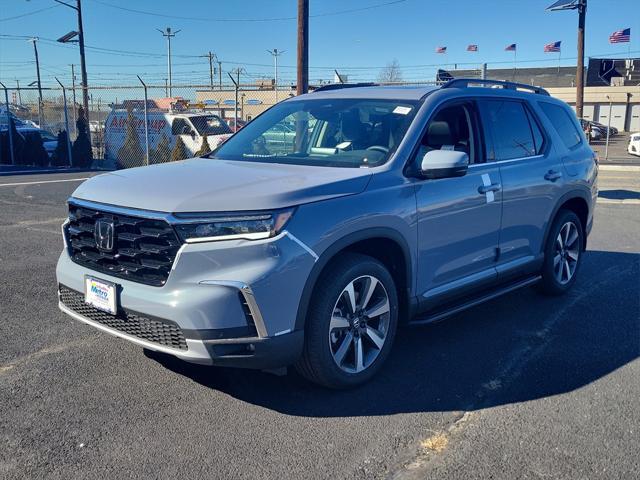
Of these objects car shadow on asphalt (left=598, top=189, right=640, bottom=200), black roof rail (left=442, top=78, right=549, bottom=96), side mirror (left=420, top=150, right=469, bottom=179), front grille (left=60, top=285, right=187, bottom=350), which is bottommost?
car shadow on asphalt (left=598, top=189, right=640, bottom=200)

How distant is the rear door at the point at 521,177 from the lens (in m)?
5.17

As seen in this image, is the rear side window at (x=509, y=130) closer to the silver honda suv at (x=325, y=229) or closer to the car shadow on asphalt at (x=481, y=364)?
the silver honda suv at (x=325, y=229)

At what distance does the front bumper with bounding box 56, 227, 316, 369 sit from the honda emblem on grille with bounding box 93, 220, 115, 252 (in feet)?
1.41

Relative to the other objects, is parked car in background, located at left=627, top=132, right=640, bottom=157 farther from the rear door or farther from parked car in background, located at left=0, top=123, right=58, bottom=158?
the rear door

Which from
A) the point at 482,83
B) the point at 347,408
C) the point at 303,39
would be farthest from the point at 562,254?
the point at 303,39

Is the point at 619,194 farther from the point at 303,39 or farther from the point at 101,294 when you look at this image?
the point at 101,294

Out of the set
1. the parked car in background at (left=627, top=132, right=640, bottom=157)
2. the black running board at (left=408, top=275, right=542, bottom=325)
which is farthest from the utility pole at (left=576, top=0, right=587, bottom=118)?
the black running board at (left=408, top=275, right=542, bottom=325)

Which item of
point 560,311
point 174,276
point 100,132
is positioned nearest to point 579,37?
point 100,132

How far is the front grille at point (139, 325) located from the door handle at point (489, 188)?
254 cm

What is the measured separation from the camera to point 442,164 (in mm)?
4176

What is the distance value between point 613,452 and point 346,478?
1.43m

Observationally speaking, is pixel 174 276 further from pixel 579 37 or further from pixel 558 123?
pixel 579 37

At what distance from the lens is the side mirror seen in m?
4.18

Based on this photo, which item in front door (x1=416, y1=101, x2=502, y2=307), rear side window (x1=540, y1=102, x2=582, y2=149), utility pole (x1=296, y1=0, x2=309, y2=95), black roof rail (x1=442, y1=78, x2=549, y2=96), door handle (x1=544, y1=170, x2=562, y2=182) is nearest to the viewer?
front door (x1=416, y1=101, x2=502, y2=307)
